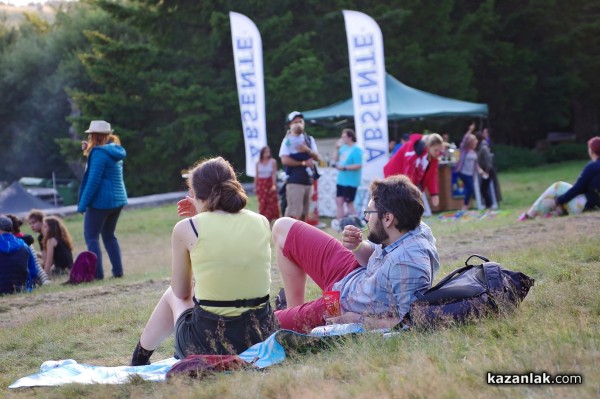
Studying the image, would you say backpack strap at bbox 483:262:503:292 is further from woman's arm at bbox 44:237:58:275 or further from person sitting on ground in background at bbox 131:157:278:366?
woman's arm at bbox 44:237:58:275

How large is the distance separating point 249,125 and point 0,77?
22.7 metres

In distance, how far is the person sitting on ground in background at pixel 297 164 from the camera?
14109 mm

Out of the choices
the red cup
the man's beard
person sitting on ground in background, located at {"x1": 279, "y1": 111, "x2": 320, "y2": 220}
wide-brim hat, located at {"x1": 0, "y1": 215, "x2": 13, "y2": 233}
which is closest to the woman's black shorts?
the red cup

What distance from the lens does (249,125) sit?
66.6ft

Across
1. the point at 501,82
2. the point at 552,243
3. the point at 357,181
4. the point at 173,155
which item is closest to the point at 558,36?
the point at 501,82

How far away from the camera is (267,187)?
653 inches

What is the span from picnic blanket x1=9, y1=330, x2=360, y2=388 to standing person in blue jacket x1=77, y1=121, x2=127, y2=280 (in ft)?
17.3

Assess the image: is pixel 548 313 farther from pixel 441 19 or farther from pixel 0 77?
pixel 0 77

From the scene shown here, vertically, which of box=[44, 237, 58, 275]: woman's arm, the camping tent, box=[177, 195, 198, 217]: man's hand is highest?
box=[177, 195, 198, 217]: man's hand

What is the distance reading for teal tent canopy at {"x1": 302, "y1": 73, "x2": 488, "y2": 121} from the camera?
76.8 feet

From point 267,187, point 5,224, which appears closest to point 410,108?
point 267,187

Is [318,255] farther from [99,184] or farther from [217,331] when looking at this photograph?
[99,184]

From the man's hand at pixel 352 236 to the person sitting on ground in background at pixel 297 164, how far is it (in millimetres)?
8718

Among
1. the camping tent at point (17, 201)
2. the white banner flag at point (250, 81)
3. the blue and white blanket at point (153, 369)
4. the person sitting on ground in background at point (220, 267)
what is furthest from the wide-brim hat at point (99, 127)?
the camping tent at point (17, 201)
